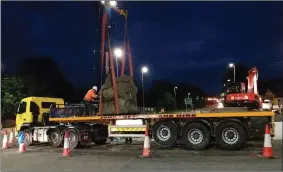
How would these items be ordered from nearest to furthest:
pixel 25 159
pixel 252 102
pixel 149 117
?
pixel 25 159, pixel 149 117, pixel 252 102

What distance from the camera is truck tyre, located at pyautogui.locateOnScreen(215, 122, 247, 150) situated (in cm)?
1342

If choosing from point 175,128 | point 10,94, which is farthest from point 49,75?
point 175,128

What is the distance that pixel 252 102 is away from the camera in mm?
22969

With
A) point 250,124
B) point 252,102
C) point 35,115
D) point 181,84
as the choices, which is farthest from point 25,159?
point 181,84

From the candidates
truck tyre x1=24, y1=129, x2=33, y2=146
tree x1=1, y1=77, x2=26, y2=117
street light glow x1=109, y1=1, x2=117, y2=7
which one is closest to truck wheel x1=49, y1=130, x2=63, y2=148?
truck tyre x1=24, y1=129, x2=33, y2=146

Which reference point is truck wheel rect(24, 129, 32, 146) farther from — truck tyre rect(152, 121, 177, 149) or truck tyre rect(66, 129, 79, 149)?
truck tyre rect(152, 121, 177, 149)

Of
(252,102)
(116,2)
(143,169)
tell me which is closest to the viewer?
(143,169)

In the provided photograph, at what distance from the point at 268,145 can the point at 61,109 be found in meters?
9.50

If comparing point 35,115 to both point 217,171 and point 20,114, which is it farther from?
point 217,171

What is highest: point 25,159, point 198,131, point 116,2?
point 116,2

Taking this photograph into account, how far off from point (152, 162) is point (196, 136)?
323cm

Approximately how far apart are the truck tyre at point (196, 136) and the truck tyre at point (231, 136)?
395 mm

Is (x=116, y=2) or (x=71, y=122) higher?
(x=116, y=2)

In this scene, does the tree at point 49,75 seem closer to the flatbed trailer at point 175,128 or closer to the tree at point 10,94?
the tree at point 10,94
